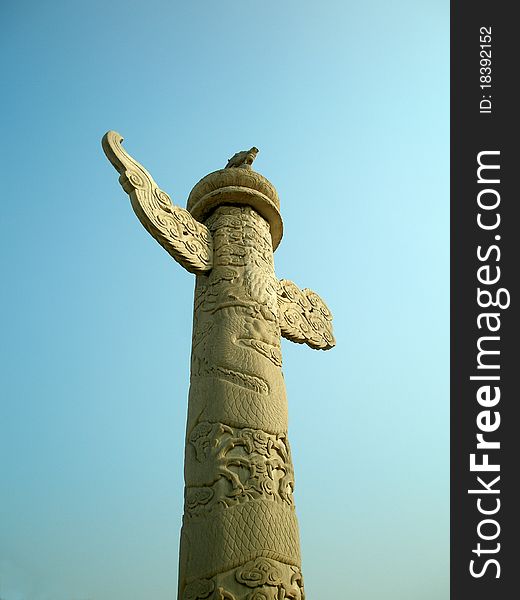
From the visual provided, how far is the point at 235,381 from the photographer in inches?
198

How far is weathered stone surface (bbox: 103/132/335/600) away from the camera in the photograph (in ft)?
14.2

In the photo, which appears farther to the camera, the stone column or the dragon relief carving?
the dragon relief carving

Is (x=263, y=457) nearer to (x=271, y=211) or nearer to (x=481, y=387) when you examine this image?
(x=481, y=387)

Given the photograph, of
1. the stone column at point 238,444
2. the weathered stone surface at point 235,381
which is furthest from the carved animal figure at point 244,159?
the stone column at point 238,444

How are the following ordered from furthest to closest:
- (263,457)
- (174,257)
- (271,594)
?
(174,257) → (263,457) → (271,594)

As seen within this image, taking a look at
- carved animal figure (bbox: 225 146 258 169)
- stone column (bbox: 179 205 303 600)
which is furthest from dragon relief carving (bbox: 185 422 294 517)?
carved animal figure (bbox: 225 146 258 169)

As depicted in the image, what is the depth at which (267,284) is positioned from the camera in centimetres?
586

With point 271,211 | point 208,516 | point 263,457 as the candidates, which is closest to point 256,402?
point 263,457

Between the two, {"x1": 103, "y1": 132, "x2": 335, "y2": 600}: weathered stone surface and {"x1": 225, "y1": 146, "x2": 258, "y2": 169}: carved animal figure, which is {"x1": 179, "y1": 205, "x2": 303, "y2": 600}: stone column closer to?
{"x1": 103, "y1": 132, "x2": 335, "y2": 600}: weathered stone surface

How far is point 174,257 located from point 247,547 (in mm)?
2626

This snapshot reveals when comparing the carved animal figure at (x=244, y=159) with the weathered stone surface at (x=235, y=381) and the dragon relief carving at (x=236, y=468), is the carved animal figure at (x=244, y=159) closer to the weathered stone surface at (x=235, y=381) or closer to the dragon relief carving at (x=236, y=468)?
the weathered stone surface at (x=235, y=381)

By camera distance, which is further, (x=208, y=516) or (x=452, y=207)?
(x=452, y=207)

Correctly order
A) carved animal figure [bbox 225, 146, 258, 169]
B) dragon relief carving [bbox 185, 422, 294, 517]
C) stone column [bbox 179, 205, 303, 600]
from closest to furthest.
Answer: stone column [bbox 179, 205, 303, 600] < dragon relief carving [bbox 185, 422, 294, 517] < carved animal figure [bbox 225, 146, 258, 169]

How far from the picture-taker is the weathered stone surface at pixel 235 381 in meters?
4.33
